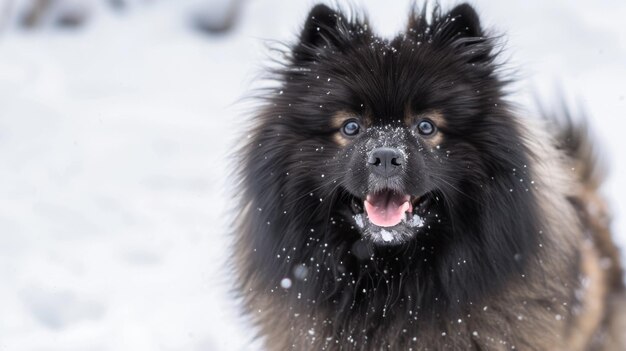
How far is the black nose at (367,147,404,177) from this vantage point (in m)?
2.86

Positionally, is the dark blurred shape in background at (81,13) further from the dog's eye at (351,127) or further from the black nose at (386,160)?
the black nose at (386,160)

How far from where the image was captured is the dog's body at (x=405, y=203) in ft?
10.1

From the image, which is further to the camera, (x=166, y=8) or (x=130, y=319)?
(x=166, y=8)

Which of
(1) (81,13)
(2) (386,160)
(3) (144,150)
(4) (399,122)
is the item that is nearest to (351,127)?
(4) (399,122)

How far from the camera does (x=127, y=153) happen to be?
669 centimetres

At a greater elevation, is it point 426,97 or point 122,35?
point 426,97

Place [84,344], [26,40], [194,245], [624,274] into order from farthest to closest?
[26,40] → [194,245] → [84,344] → [624,274]

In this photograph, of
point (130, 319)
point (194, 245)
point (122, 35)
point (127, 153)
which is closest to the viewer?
point (130, 319)

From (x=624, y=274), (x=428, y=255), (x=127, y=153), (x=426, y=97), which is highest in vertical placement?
(x=426, y=97)

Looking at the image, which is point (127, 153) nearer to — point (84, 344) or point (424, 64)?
point (84, 344)

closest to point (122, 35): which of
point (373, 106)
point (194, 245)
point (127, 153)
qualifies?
point (127, 153)

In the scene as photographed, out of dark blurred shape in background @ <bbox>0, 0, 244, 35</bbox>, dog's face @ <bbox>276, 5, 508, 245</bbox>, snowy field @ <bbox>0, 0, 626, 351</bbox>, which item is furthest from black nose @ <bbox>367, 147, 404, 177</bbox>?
dark blurred shape in background @ <bbox>0, 0, 244, 35</bbox>

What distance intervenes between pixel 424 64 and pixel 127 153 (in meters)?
4.11

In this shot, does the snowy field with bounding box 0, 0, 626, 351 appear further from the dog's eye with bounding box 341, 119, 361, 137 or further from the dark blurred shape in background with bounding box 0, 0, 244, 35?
the dog's eye with bounding box 341, 119, 361, 137
